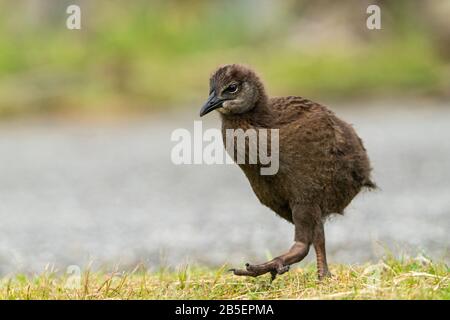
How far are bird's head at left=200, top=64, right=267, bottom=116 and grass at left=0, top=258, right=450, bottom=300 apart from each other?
87 centimetres

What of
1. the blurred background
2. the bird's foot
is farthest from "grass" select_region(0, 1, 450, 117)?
the bird's foot

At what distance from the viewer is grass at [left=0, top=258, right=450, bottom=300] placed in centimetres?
487

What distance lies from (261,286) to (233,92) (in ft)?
3.44

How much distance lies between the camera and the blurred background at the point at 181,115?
9.41 metres

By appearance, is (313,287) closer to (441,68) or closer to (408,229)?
(408,229)

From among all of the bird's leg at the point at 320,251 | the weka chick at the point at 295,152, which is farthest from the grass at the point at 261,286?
the weka chick at the point at 295,152

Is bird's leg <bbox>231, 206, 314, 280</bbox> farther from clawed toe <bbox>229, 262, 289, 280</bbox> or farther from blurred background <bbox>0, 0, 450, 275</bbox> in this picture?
blurred background <bbox>0, 0, 450, 275</bbox>

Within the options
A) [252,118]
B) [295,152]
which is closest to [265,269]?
[295,152]

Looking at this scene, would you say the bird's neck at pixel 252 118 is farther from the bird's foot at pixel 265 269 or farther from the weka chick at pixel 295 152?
the bird's foot at pixel 265 269

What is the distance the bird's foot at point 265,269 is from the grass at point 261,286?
0.30 ft

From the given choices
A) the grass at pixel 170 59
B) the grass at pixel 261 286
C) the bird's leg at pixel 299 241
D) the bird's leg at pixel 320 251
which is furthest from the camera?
the grass at pixel 170 59
